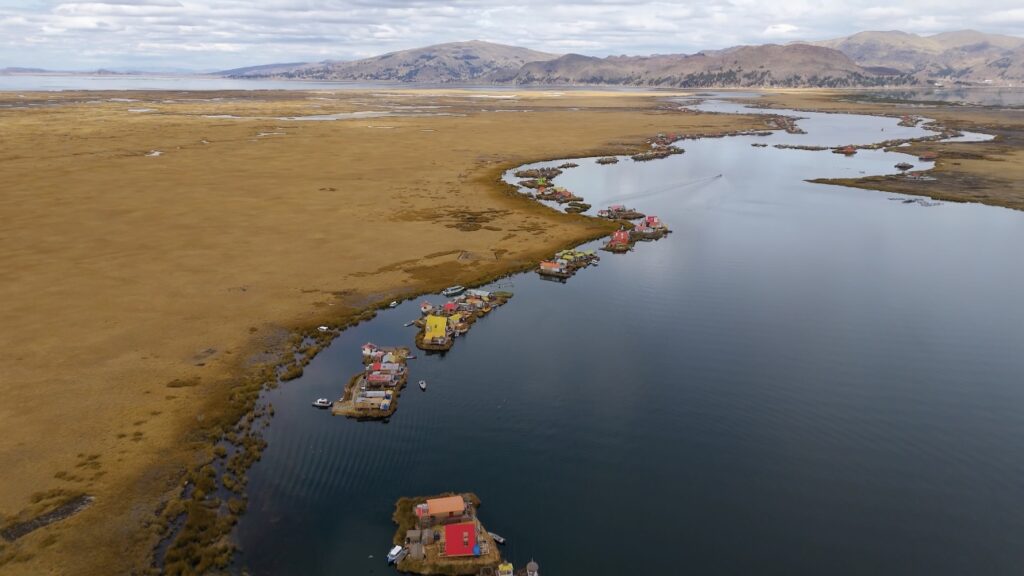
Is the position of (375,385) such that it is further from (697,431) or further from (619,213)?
(619,213)

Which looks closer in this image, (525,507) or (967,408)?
(525,507)

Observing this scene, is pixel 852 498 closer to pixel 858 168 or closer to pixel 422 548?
pixel 422 548

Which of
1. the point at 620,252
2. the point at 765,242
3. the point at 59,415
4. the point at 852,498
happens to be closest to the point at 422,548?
the point at 852,498

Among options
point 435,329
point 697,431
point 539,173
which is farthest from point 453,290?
point 539,173

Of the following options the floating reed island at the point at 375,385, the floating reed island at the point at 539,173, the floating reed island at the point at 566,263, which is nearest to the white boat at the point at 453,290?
the floating reed island at the point at 566,263

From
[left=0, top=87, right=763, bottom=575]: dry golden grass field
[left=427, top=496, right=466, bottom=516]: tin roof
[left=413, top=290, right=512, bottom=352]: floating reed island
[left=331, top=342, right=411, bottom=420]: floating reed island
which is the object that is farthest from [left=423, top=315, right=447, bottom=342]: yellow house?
[left=427, top=496, right=466, bottom=516]: tin roof

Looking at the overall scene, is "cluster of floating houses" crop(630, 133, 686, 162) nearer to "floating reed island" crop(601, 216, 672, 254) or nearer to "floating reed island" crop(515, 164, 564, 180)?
"floating reed island" crop(515, 164, 564, 180)
